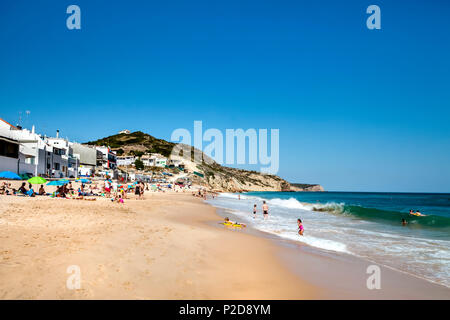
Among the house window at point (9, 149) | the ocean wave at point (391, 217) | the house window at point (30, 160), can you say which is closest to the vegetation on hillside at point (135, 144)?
the house window at point (30, 160)

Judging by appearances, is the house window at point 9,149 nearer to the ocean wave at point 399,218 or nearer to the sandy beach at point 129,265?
the sandy beach at point 129,265

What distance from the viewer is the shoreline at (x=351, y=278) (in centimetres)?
630

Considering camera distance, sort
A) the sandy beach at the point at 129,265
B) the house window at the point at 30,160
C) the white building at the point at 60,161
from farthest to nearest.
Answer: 1. the white building at the point at 60,161
2. the house window at the point at 30,160
3. the sandy beach at the point at 129,265

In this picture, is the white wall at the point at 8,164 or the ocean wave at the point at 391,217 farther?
the white wall at the point at 8,164

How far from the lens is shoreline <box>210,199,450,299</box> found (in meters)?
6.30

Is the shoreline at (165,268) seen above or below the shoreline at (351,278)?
above

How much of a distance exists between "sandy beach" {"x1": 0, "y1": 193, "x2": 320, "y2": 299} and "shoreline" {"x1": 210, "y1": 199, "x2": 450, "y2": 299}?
1.68 feet

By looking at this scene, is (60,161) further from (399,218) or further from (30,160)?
(399,218)

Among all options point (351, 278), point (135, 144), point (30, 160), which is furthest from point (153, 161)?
point (351, 278)

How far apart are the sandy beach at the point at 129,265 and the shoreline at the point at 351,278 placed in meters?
0.51

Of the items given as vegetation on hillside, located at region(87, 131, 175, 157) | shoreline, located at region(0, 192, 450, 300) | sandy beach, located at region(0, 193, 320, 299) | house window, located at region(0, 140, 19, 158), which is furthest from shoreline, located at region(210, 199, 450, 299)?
vegetation on hillside, located at region(87, 131, 175, 157)

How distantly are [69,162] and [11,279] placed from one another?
175 feet
